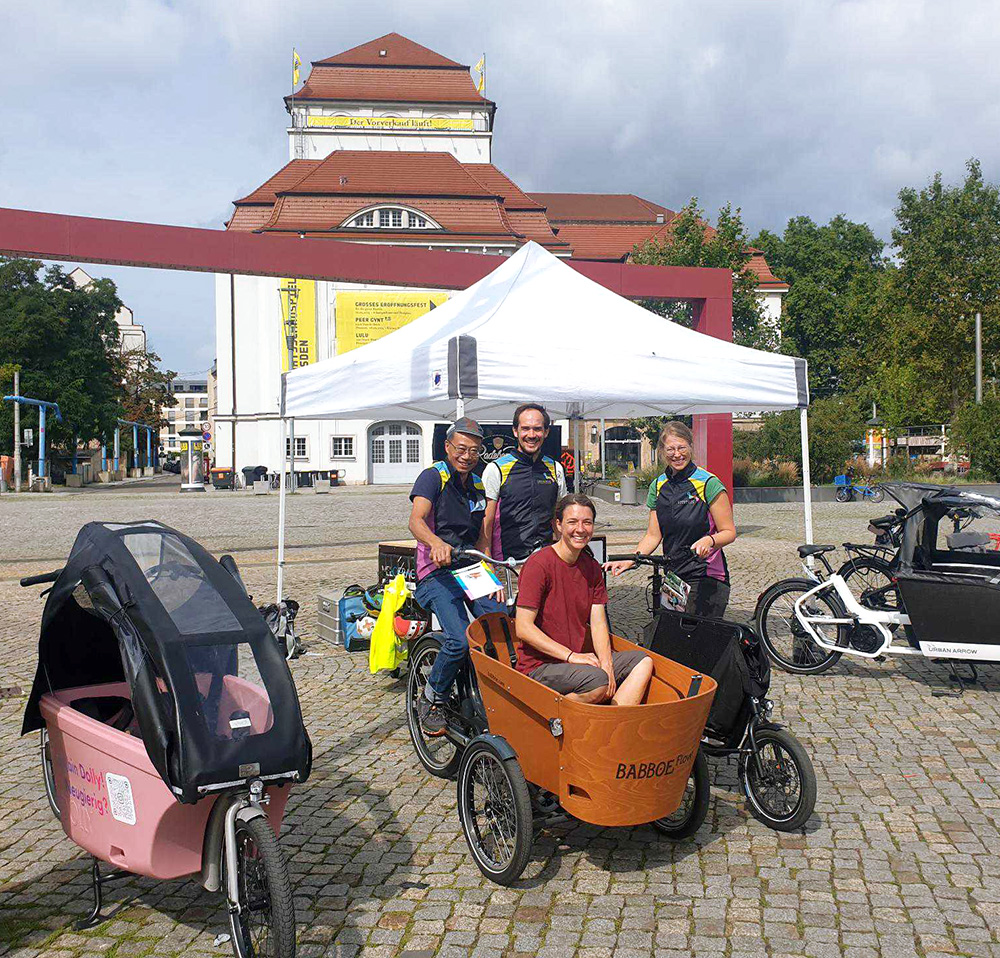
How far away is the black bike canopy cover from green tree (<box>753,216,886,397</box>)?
6654 centimetres

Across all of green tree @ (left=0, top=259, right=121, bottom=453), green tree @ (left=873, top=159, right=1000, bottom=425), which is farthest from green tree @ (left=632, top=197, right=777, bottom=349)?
green tree @ (left=0, top=259, right=121, bottom=453)

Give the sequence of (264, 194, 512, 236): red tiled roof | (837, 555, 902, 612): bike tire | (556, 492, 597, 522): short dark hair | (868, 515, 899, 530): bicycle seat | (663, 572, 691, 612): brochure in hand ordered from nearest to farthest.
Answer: (556, 492, 597, 522): short dark hair < (663, 572, 691, 612): brochure in hand < (837, 555, 902, 612): bike tire < (868, 515, 899, 530): bicycle seat < (264, 194, 512, 236): red tiled roof

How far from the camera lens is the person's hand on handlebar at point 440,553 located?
527cm

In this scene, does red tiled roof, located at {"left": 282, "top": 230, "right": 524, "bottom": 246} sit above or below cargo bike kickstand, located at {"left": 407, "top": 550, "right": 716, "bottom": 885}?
above

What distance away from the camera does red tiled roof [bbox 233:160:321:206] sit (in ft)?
193

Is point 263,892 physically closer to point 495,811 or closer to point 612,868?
point 495,811

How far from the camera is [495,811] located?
164 inches

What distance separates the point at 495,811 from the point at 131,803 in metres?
1.42

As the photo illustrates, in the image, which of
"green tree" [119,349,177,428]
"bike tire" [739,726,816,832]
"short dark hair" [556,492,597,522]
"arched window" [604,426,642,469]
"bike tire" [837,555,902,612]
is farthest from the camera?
"green tree" [119,349,177,428]

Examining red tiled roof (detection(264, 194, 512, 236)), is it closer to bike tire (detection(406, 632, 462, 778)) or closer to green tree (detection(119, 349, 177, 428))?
green tree (detection(119, 349, 177, 428))

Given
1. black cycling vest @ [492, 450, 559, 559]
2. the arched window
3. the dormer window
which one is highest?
the dormer window

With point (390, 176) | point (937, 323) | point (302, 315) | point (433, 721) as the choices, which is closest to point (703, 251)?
point (937, 323)

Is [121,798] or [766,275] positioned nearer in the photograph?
[121,798]

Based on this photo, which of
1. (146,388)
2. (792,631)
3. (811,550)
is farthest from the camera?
(146,388)
